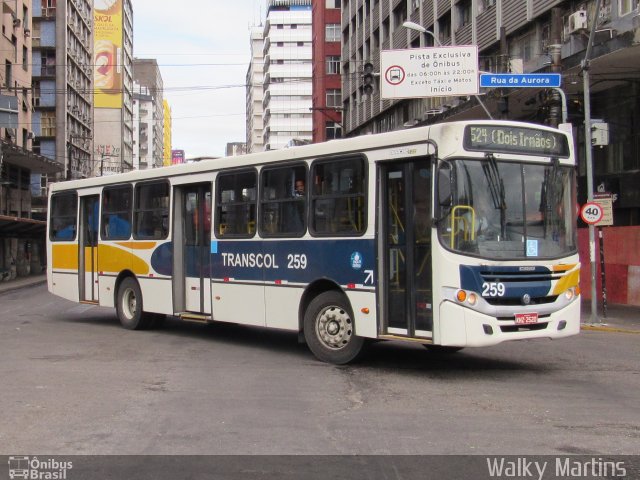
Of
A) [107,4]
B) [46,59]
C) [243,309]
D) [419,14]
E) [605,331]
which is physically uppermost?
[107,4]

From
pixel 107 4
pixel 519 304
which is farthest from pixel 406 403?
pixel 107 4

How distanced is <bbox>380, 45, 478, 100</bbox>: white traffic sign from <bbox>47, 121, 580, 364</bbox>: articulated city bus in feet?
30.4

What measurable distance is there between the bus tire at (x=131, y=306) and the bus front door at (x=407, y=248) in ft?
21.6

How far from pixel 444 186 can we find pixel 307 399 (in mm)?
2999

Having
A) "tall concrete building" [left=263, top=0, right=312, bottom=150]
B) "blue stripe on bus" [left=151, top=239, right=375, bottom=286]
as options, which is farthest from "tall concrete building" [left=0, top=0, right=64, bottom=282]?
"tall concrete building" [left=263, top=0, right=312, bottom=150]

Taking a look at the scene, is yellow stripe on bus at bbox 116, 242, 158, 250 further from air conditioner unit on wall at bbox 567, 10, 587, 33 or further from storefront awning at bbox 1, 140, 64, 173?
storefront awning at bbox 1, 140, 64, 173

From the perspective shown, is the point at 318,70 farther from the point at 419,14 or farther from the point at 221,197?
the point at 221,197

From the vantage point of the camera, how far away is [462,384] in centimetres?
846

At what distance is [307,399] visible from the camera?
754cm

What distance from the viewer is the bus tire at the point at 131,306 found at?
1373cm

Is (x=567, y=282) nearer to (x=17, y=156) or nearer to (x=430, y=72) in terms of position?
(x=430, y=72)
